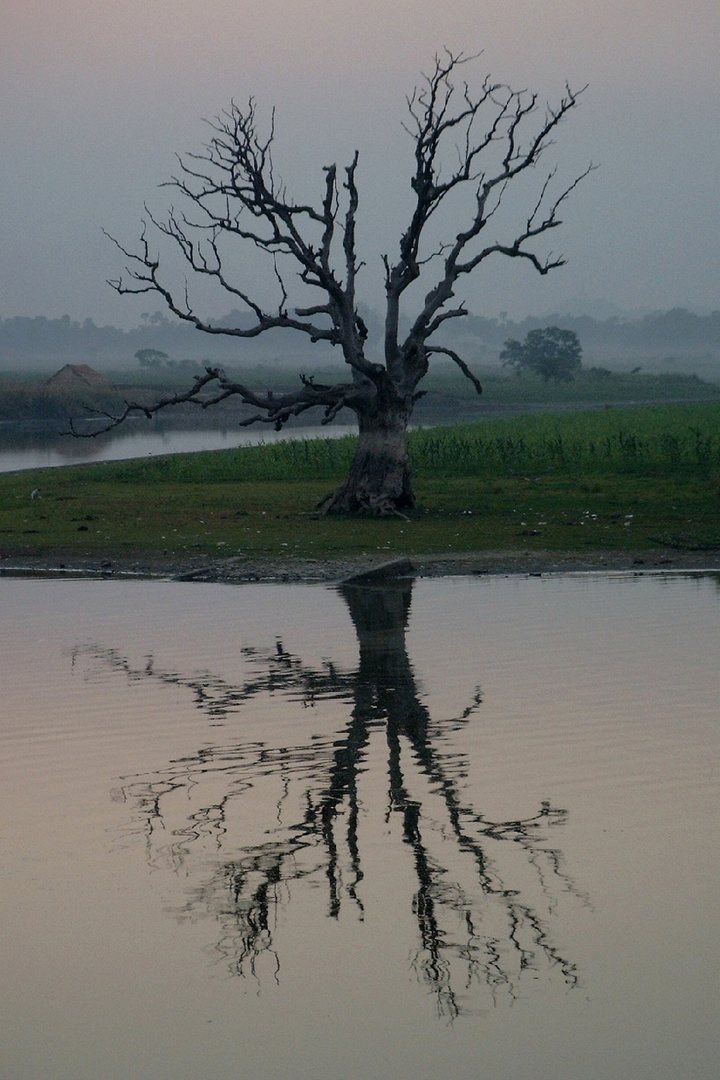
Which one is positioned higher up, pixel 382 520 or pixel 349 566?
pixel 382 520

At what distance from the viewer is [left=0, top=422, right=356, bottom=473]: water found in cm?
5497

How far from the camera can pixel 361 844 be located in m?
8.78

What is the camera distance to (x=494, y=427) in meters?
55.0

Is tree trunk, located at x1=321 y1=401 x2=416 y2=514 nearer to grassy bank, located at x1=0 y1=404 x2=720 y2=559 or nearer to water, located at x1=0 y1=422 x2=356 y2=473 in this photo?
grassy bank, located at x1=0 y1=404 x2=720 y2=559

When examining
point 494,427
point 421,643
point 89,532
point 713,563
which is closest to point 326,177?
point 89,532

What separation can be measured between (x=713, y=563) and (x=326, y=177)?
961 centimetres

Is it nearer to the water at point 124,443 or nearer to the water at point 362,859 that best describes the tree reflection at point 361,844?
the water at point 362,859

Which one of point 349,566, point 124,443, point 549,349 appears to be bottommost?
point 349,566

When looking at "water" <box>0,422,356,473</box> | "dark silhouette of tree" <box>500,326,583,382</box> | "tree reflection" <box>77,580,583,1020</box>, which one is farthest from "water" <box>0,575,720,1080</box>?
"dark silhouette of tree" <box>500,326,583,382</box>

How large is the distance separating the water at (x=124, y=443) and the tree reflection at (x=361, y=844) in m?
38.2

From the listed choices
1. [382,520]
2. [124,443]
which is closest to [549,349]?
[124,443]

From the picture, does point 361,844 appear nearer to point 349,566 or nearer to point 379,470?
point 349,566

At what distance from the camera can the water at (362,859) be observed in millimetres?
6371

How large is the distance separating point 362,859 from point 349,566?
13905 mm
